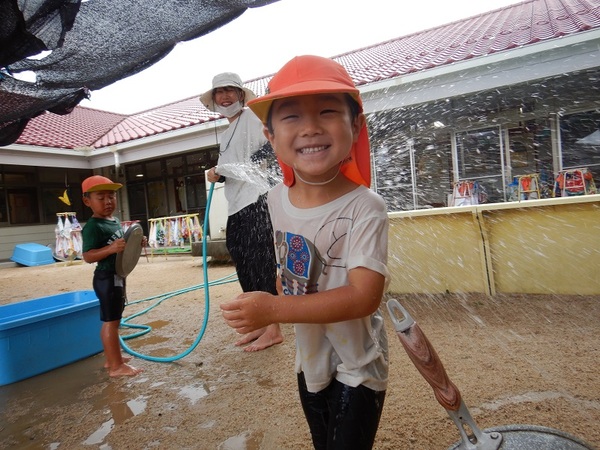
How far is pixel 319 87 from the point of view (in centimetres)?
101

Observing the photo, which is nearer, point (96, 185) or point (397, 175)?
point (96, 185)

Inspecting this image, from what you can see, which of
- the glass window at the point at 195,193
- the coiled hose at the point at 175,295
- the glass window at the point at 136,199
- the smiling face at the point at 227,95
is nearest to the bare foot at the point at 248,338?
the coiled hose at the point at 175,295

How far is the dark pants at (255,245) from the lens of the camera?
3197mm

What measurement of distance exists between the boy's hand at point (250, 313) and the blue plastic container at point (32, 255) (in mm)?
12857

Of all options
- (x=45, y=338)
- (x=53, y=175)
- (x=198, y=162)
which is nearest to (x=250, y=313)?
(x=45, y=338)

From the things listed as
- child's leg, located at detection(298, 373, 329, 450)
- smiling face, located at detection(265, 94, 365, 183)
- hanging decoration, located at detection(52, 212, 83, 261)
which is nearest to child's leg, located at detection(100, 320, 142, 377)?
child's leg, located at detection(298, 373, 329, 450)

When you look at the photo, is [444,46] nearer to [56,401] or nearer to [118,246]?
[118,246]

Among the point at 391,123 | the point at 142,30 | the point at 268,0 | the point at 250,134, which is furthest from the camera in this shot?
the point at 391,123

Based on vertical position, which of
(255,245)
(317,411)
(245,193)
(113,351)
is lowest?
(113,351)

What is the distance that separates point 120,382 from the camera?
292 cm

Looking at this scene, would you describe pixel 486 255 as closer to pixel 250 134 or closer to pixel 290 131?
pixel 250 134

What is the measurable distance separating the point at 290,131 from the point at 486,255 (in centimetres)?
350

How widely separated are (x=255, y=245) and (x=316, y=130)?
7.29 ft

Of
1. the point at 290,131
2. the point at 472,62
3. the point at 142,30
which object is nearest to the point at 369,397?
the point at 290,131
